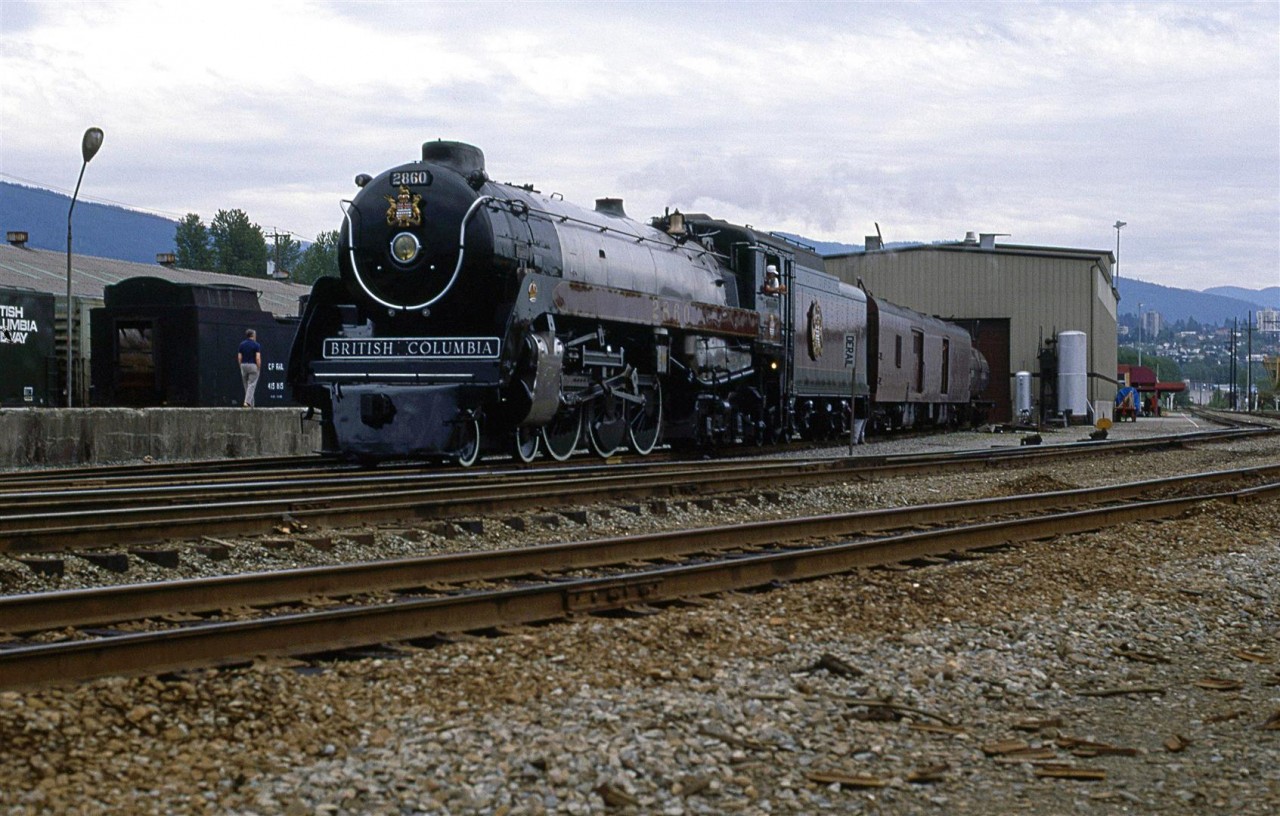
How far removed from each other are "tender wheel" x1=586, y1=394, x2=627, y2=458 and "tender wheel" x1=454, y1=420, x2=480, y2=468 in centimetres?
225

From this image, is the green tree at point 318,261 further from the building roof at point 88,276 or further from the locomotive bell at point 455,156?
the locomotive bell at point 455,156

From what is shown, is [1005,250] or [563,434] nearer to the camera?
[563,434]

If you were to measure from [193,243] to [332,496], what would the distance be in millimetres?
121698

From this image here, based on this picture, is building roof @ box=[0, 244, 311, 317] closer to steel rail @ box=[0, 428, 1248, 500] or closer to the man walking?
the man walking

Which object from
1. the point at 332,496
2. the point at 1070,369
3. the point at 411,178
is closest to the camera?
the point at 332,496

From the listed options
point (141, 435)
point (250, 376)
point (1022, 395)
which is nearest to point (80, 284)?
point (250, 376)

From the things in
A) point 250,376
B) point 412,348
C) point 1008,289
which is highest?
point 1008,289

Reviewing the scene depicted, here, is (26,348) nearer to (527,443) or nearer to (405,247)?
(405,247)

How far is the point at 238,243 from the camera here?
124m

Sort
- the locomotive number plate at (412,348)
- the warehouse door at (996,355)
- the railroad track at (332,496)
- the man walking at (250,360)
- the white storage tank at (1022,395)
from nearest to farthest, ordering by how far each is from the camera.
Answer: the railroad track at (332,496)
the locomotive number plate at (412,348)
the man walking at (250,360)
the white storage tank at (1022,395)
the warehouse door at (996,355)

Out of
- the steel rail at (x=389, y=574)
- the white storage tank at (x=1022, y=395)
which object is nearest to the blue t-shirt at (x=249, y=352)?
the steel rail at (x=389, y=574)

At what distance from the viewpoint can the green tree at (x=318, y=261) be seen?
121850 millimetres

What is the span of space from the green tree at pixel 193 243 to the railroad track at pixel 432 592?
12120 centimetres

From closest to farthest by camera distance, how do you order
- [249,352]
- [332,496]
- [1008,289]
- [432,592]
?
[432,592] < [332,496] < [249,352] < [1008,289]
